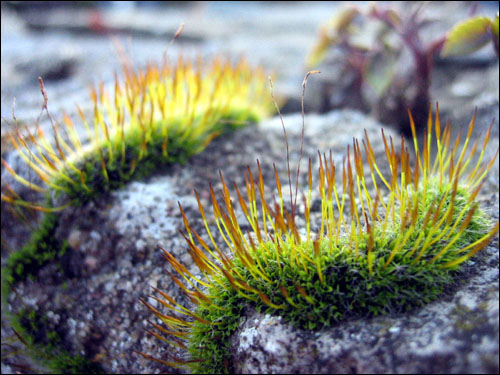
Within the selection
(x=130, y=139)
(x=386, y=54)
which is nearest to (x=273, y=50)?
(x=386, y=54)

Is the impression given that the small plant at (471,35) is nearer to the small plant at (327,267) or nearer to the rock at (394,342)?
the small plant at (327,267)

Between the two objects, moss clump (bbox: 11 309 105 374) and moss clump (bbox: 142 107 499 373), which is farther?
moss clump (bbox: 11 309 105 374)

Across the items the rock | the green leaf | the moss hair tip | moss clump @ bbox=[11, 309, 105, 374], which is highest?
the green leaf

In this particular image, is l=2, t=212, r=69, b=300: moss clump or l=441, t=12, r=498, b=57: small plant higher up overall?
l=441, t=12, r=498, b=57: small plant

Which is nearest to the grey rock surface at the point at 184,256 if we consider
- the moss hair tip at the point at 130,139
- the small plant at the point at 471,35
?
the moss hair tip at the point at 130,139

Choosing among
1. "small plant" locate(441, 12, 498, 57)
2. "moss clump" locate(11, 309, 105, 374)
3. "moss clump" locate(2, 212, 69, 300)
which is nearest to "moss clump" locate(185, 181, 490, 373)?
"moss clump" locate(11, 309, 105, 374)

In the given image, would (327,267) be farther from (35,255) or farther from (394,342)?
(35,255)

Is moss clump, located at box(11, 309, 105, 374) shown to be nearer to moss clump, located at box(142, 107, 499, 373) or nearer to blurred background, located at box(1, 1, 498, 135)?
moss clump, located at box(142, 107, 499, 373)
